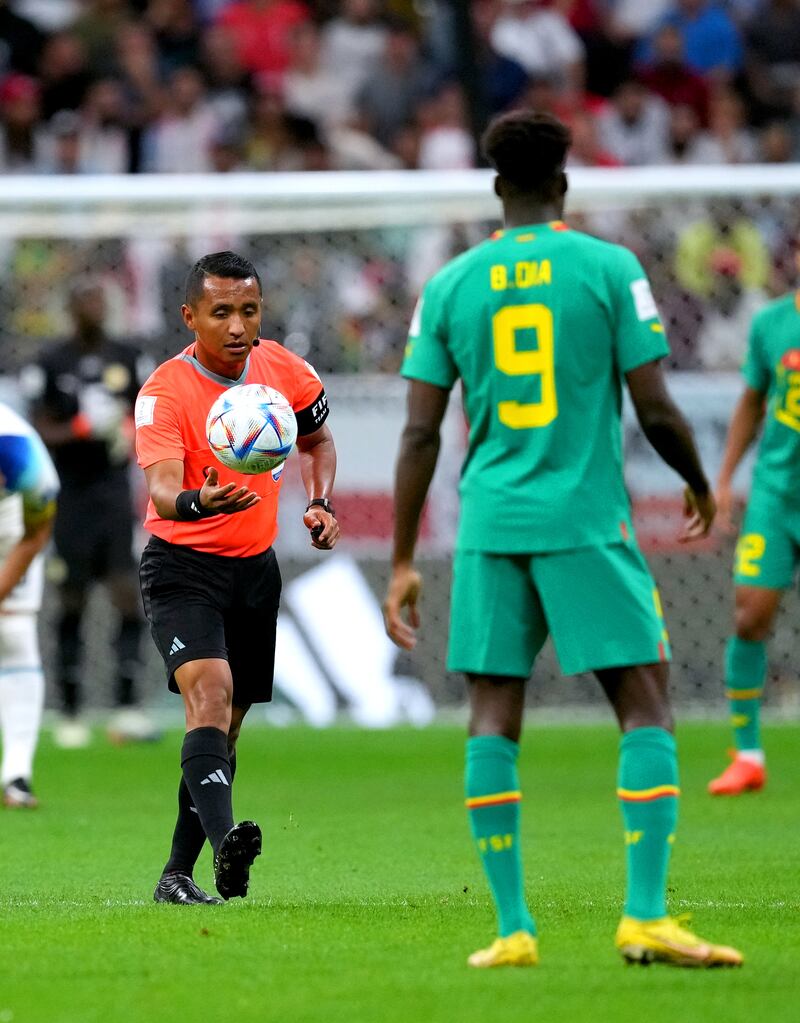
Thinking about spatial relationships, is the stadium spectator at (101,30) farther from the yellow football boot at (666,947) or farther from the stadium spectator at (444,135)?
the yellow football boot at (666,947)

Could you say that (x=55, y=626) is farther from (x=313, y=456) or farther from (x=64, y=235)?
(x=313, y=456)

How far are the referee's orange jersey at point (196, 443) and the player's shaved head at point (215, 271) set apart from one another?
0.24 meters

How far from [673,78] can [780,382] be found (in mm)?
9004

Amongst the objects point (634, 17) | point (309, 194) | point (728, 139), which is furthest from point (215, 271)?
point (634, 17)

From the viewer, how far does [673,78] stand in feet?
58.3

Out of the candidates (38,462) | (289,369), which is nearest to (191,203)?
(38,462)

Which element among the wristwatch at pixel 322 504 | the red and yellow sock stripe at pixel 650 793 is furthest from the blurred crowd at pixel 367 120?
the red and yellow sock stripe at pixel 650 793

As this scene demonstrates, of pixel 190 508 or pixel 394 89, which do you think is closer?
pixel 190 508

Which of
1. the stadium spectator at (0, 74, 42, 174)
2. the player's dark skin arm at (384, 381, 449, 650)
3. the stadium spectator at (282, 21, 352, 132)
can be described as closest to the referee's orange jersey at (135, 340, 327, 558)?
the player's dark skin arm at (384, 381, 449, 650)

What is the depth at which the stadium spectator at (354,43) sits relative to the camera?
17969 millimetres

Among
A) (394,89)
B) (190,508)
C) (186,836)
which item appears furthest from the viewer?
(394,89)

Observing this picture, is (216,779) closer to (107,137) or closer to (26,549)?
(26,549)

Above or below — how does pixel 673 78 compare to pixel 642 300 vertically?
above

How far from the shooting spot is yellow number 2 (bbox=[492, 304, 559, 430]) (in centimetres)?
482
